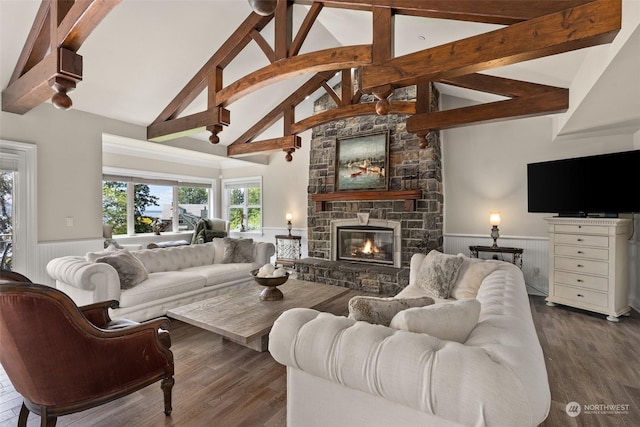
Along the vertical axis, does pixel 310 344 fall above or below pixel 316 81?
below

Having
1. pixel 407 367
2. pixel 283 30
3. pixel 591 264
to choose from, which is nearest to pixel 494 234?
pixel 591 264

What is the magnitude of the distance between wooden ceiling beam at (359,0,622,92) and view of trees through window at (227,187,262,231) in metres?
5.33

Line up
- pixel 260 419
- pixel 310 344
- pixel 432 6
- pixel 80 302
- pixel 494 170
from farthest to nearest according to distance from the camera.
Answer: pixel 494 170 → pixel 80 302 → pixel 432 6 → pixel 260 419 → pixel 310 344

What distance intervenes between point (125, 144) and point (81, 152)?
1.53m

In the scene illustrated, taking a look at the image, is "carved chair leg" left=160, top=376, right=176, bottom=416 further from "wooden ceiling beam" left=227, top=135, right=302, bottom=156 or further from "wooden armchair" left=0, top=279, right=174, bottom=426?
"wooden ceiling beam" left=227, top=135, right=302, bottom=156

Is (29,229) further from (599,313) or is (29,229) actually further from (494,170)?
(599,313)

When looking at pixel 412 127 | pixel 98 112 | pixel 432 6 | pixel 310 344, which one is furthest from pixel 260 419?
pixel 98 112

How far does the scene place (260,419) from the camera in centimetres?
188

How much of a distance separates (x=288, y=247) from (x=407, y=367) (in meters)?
5.87

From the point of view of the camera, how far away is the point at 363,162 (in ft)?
18.3

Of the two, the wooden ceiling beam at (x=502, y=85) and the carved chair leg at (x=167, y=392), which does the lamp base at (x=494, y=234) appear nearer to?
the wooden ceiling beam at (x=502, y=85)

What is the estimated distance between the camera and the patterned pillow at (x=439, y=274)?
2.94 meters

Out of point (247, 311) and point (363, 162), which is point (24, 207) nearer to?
point (247, 311)

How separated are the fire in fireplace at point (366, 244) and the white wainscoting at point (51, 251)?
3.98 metres
